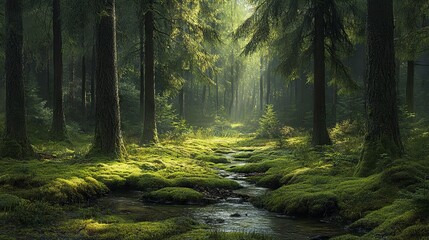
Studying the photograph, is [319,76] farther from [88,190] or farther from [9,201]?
[9,201]

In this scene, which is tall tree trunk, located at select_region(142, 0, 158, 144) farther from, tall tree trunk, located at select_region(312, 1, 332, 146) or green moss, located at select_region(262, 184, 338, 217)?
green moss, located at select_region(262, 184, 338, 217)

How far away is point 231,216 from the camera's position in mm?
7953

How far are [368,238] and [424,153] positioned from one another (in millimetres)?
6972

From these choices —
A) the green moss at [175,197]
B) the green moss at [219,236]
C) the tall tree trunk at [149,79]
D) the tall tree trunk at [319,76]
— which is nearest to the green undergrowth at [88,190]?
→ the green moss at [175,197]

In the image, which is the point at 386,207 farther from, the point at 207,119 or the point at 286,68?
the point at 207,119

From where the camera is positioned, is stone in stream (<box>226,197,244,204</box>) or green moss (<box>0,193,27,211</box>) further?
stone in stream (<box>226,197,244,204</box>)

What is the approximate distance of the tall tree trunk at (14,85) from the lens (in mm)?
12414

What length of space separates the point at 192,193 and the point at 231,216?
1993 millimetres

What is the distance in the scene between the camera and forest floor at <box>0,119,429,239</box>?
6.00m

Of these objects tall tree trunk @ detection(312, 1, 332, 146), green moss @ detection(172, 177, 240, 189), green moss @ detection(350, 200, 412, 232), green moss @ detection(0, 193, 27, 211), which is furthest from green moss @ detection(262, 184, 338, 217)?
tall tree trunk @ detection(312, 1, 332, 146)

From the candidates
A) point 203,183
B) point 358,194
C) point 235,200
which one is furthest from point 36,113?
point 358,194

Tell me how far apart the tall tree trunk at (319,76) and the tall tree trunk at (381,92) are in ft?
21.5

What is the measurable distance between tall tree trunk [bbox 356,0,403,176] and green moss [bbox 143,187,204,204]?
4457 mm

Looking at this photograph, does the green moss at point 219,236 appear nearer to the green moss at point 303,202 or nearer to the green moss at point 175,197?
the green moss at point 303,202
